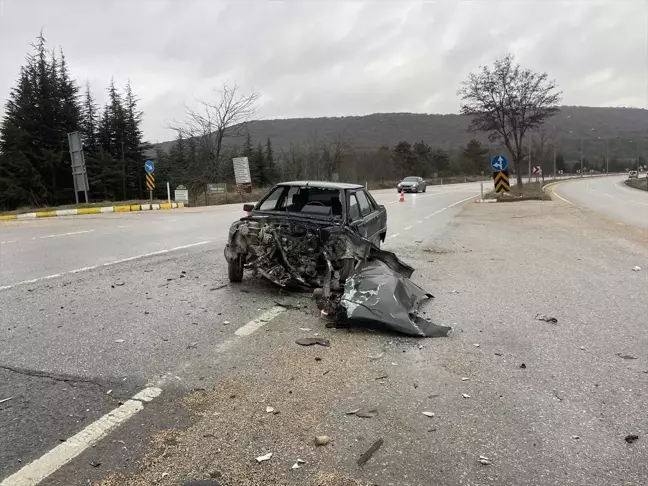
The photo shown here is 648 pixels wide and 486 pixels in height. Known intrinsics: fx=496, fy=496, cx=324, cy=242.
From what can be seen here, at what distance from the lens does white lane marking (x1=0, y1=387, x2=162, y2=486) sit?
2555 millimetres

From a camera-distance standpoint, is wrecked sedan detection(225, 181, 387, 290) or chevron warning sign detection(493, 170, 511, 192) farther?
chevron warning sign detection(493, 170, 511, 192)

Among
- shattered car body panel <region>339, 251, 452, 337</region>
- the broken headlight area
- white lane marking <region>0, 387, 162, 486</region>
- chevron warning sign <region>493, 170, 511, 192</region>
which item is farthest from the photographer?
chevron warning sign <region>493, 170, 511, 192</region>

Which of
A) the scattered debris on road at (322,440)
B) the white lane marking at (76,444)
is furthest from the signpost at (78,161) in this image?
the scattered debris on road at (322,440)

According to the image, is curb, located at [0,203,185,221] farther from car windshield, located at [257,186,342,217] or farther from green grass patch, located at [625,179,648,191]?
green grass patch, located at [625,179,648,191]

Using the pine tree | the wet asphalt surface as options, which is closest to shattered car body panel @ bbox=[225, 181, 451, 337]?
the wet asphalt surface

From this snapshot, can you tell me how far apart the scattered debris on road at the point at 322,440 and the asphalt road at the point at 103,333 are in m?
0.93

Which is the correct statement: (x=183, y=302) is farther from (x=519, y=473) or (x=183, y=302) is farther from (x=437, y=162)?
(x=437, y=162)

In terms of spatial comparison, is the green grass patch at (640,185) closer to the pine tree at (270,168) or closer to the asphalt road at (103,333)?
the pine tree at (270,168)

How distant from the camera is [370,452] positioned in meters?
2.79

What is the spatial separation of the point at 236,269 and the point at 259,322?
1.80 m

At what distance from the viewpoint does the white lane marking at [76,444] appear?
2.55m

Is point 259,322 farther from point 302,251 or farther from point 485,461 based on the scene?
point 485,461

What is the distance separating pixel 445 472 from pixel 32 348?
Answer: 3695 millimetres

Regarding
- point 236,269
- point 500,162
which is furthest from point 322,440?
point 500,162
